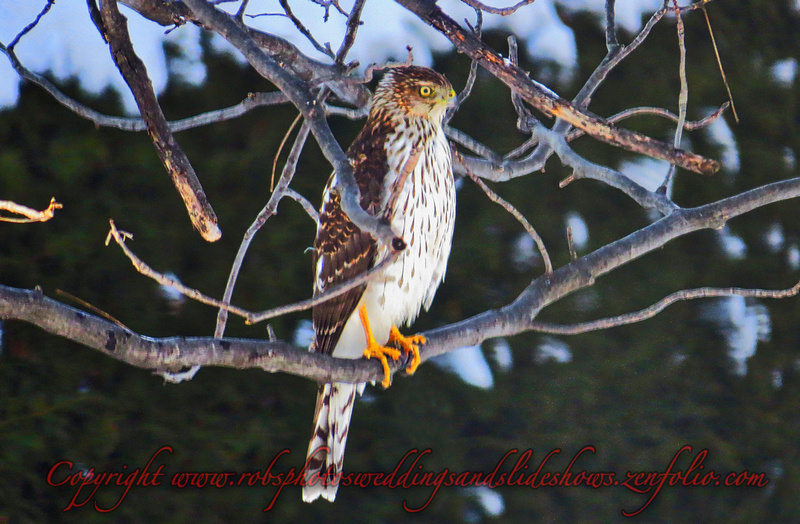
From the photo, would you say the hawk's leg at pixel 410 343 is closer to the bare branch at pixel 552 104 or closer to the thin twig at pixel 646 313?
the thin twig at pixel 646 313

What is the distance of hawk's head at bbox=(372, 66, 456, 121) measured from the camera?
75.9 inches

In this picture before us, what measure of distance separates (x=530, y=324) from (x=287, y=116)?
4.41ft

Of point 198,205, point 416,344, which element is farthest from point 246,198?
point 198,205

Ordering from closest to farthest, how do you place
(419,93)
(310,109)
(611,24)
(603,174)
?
(310,109) → (603,174) → (611,24) → (419,93)

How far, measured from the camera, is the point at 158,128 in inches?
52.6

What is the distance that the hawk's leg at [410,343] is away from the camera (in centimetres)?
182

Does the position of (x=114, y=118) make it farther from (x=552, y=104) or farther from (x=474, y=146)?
(x=552, y=104)

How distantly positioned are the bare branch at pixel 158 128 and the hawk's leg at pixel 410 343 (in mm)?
651

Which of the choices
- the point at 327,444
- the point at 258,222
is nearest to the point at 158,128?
the point at 258,222

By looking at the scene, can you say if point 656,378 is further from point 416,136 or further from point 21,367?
point 21,367

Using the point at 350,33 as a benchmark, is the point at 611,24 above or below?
above

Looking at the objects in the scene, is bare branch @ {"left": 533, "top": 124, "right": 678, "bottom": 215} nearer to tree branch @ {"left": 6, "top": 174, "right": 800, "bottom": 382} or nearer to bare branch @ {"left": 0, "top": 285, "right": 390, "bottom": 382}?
tree branch @ {"left": 6, "top": 174, "right": 800, "bottom": 382}

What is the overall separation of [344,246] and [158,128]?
24.9 inches

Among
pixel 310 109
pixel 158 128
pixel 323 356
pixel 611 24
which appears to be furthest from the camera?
pixel 611 24
